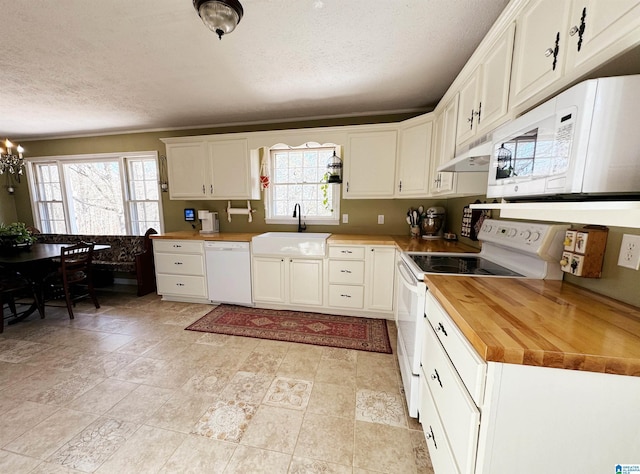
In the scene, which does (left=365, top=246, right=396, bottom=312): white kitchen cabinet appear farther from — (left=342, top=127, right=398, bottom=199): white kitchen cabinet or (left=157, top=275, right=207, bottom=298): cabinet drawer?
(left=157, top=275, right=207, bottom=298): cabinet drawer

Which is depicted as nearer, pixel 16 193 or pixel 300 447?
pixel 300 447

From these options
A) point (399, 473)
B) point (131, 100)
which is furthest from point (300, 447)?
point (131, 100)

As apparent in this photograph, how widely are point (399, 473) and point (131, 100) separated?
396cm

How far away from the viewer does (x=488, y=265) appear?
1695 millimetres

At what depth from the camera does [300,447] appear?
1.38m

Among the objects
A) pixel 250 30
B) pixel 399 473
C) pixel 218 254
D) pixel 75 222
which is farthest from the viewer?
pixel 75 222

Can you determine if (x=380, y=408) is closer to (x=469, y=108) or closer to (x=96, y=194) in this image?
(x=469, y=108)

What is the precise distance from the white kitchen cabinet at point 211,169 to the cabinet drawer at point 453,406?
2859 millimetres

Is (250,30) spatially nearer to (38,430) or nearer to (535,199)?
(535,199)

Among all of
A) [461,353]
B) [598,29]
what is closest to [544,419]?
[461,353]

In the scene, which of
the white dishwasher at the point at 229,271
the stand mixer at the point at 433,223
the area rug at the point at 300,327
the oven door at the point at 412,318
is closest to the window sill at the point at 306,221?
the white dishwasher at the point at 229,271

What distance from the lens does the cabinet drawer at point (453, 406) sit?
2.58 ft

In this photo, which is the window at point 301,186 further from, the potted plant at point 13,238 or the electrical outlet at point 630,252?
the potted plant at point 13,238

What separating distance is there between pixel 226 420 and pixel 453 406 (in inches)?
53.0
